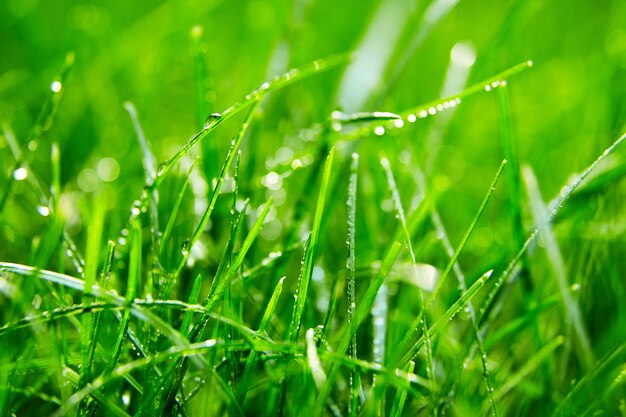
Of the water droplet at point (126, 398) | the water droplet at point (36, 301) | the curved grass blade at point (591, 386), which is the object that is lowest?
the curved grass blade at point (591, 386)

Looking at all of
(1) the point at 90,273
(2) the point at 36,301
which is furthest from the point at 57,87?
(1) the point at 90,273

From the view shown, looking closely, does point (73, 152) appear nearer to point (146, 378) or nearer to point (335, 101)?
point (335, 101)

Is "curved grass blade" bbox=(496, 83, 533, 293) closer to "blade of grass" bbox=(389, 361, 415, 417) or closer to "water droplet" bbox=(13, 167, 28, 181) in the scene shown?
"blade of grass" bbox=(389, 361, 415, 417)

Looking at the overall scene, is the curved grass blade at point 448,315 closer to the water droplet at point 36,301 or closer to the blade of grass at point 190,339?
the blade of grass at point 190,339

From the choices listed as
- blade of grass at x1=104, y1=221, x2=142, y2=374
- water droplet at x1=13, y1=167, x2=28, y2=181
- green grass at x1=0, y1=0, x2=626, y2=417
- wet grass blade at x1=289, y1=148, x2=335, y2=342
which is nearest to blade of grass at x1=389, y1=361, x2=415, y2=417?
green grass at x1=0, y1=0, x2=626, y2=417

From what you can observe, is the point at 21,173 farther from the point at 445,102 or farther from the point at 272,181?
the point at 445,102

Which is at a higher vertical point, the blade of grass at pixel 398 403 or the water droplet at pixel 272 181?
the water droplet at pixel 272 181

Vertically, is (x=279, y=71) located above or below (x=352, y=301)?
above

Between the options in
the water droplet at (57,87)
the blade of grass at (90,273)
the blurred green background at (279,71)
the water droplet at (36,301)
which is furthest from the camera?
the blurred green background at (279,71)

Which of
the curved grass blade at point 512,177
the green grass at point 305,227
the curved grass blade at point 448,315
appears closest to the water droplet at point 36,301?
the green grass at point 305,227
